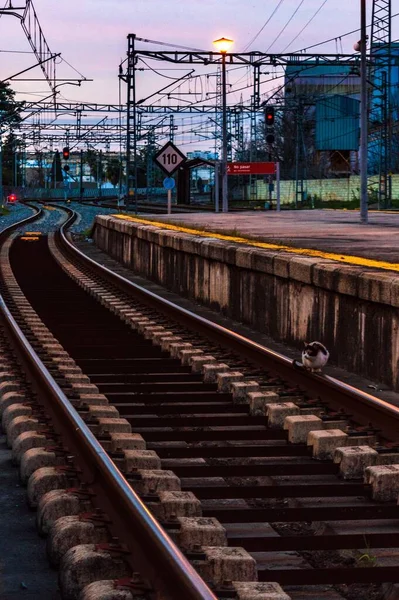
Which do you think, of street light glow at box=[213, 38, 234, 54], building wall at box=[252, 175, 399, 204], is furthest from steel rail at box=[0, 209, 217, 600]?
building wall at box=[252, 175, 399, 204]

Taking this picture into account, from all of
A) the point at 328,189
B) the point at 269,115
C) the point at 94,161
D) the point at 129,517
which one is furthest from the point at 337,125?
the point at 129,517

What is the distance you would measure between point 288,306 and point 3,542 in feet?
25.3

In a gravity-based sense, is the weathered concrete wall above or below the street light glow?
below

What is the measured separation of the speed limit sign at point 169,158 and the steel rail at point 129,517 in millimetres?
23632

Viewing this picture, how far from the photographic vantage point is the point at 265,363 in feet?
31.6

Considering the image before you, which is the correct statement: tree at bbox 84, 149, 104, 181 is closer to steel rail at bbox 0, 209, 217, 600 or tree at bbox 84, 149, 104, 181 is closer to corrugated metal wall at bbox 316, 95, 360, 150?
corrugated metal wall at bbox 316, 95, 360, 150

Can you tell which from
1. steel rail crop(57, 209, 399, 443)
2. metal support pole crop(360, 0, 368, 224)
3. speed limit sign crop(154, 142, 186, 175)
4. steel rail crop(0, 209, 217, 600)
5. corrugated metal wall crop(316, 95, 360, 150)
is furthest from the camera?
corrugated metal wall crop(316, 95, 360, 150)

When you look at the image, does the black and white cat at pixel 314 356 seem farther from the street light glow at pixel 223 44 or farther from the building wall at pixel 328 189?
the building wall at pixel 328 189

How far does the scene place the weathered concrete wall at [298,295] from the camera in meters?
9.79

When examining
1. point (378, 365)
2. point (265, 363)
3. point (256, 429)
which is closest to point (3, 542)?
point (256, 429)

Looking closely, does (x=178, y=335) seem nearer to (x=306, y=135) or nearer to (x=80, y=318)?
(x=80, y=318)

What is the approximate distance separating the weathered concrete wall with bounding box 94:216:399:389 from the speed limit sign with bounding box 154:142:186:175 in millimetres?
11208

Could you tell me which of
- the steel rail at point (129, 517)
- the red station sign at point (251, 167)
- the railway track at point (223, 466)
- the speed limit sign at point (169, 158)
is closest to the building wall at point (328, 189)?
the red station sign at point (251, 167)

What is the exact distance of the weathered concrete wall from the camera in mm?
9786
